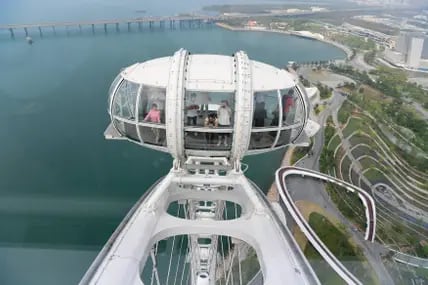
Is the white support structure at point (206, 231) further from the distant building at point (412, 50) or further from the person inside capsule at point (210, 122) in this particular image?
the distant building at point (412, 50)

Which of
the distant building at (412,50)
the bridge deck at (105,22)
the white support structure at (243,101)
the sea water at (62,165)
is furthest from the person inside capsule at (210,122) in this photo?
the bridge deck at (105,22)

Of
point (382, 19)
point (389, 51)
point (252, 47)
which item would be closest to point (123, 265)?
point (252, 47)

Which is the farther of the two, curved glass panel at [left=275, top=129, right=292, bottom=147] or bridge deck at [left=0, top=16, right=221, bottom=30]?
bridge deck at [left=0, top=16, right=221, bottom=30]

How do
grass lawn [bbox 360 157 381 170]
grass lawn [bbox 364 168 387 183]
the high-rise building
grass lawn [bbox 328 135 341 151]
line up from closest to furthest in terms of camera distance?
1. grass lawn [bbox 364 168 387 183]
2. grass lawn [bbox 360 157 381 170]
3. grass lawn [bbox 328 135 341 151]
4. the high-rise building

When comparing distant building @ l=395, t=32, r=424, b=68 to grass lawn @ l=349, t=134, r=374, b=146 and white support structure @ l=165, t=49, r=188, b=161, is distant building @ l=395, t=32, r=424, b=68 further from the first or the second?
white support structure @ l=165, t=49, r=188, b=161

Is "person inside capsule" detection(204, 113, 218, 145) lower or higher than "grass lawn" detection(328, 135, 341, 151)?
higher

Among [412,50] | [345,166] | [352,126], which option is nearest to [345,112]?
[352,126]

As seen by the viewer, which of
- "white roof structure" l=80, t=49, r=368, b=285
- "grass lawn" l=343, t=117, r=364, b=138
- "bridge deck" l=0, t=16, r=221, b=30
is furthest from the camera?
"bridge deck" l=0, t=16, r=221, b=30

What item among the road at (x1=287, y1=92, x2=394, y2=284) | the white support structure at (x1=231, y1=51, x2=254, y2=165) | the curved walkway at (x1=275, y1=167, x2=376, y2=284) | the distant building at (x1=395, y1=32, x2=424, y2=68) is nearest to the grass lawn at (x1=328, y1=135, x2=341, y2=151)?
the road at (x1=287, y1=92, x2=394, y2=284)
